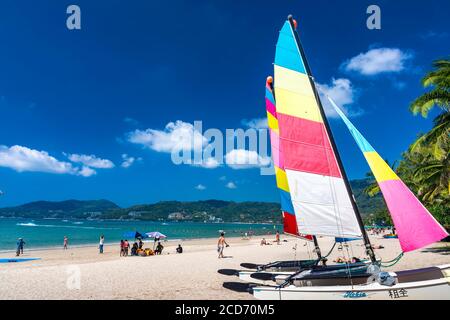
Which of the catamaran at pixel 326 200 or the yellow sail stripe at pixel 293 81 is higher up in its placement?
the yellow sail stripe at pixel 293 81

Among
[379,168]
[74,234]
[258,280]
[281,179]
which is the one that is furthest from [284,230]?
[74,234]

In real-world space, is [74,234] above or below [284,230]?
below

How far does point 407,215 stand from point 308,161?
3.02m

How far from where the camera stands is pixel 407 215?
8.03 metres

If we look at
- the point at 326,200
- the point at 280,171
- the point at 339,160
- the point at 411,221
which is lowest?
the point at 411,221

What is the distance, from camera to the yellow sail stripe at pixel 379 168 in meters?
8.52

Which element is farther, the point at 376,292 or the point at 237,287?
the point at 237,287

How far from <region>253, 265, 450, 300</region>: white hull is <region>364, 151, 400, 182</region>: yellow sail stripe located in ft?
8.95

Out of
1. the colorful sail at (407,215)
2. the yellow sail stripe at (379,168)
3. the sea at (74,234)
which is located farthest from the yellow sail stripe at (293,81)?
the sea at (74,234)

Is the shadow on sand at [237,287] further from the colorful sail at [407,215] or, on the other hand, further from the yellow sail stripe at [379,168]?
the yellow sail stripe at [379,168]

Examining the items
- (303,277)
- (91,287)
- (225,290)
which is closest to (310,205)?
(303,277)

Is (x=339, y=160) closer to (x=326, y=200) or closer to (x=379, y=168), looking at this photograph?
(x=379, y=168)

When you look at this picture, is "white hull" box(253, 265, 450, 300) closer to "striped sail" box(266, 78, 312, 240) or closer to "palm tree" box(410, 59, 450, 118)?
"striped sail" box(266, 78, 312, 240)
